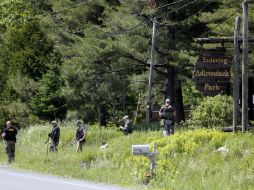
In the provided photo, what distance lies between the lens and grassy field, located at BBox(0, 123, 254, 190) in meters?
16.7

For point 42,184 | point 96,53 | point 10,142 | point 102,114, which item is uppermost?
point 96,53

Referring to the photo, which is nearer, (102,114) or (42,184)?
(42,184)

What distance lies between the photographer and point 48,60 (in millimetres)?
42344

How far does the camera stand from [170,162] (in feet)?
62.7

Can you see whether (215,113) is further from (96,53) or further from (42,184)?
(42,184)

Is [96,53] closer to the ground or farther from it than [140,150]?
farther from it

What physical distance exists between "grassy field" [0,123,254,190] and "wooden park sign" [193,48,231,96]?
70.2 inches

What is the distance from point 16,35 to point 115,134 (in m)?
16.4

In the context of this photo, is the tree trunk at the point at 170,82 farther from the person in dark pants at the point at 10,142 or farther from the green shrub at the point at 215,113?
the person in dark pants at the point at 10,142

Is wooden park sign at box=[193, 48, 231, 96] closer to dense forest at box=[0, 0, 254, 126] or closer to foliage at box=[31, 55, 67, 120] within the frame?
dense forest at box=[0, 0, 254, 126]

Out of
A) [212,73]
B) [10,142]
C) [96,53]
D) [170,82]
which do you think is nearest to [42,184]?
[212,73]

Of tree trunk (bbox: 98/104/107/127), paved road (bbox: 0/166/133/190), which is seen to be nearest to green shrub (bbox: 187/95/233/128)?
tree trunk (bbox: 98/104/107/127)

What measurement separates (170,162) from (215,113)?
15.0 m

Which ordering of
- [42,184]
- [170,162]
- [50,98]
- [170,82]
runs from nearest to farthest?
1. [42,184]
2. [170,162]
3. [170,82]
4. [50,98]
